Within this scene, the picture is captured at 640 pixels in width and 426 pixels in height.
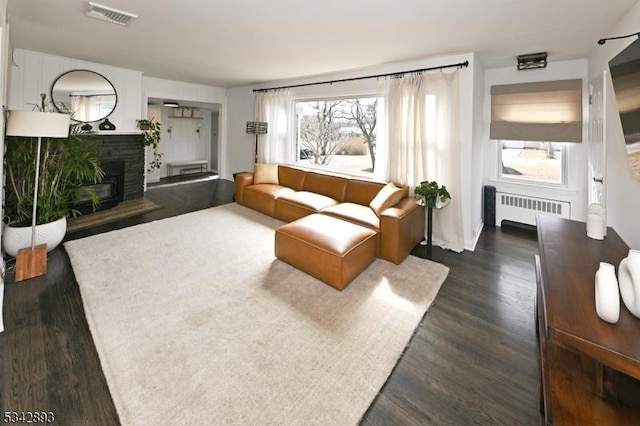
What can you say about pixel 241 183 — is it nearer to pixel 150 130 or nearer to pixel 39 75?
pixel 150 130

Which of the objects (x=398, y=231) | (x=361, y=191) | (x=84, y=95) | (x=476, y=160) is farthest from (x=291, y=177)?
(x=84, y=95)

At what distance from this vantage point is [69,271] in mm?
2771

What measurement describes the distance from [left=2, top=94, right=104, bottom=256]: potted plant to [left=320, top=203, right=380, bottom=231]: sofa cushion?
297 centimetres

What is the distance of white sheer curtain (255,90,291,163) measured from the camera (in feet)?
18.2

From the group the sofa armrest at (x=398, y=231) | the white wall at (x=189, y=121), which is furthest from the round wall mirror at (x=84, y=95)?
the sofa armrest at (x=398, y=231)

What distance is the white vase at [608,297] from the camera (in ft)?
3.36

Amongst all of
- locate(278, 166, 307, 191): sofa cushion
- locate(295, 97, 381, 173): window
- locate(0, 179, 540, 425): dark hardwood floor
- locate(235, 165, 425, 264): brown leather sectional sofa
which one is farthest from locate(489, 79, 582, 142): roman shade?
locate(278, 166, 307, 191): sofa cushion

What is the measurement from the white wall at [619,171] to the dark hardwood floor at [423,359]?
862 mm

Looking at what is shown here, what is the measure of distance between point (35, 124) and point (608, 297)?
4.28 metres

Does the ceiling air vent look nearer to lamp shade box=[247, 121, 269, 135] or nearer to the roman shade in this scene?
lamp shade box=[247, 121, 269, 135]

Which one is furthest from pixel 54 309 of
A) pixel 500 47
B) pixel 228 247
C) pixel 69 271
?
pixel 500 47

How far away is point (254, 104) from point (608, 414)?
664 centimetres

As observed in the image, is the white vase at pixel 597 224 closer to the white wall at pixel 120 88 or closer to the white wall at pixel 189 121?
the white wall at pixel 120 88

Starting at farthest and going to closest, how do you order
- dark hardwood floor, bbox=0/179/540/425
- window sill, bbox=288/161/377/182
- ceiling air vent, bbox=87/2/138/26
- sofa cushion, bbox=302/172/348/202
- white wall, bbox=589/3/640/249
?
1. window sill, bbox=288/161/377/182
2. sofa cushion, bbox=302/172/348/202
3. ceiling air vent, bbox=87/2/138/26
4. white wall, bbox=589/3/640/249
5. dark hardwood floor, bbox=0/179/540/425
